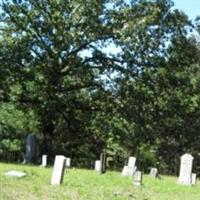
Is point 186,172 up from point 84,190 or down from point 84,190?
up

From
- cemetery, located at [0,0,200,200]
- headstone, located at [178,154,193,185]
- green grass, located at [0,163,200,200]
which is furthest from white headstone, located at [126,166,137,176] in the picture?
cemetery, located at [0,0,200,200]

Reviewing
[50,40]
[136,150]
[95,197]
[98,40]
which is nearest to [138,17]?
[98,40]

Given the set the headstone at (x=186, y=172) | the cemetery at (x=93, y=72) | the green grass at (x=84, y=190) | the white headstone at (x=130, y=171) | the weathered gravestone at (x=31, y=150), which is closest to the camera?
the green grass at (x=84, y=190)

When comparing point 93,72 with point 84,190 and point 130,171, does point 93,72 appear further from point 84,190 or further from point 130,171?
point 84,190

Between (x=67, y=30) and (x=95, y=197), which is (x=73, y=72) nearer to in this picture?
(x=67, y=30)

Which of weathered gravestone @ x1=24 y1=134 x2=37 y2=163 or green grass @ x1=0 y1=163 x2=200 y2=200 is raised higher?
weathered gravestone @ x1=24 y1=134 x2=37 y2=163

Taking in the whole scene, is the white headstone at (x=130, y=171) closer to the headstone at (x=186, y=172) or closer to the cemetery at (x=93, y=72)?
the headstone at (x=186, y=172)

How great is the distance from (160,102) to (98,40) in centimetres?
514

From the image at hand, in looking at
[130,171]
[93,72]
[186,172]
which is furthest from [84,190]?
[93,72]

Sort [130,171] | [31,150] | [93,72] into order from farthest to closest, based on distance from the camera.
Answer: [93,72]
[31,150]
[130,171]

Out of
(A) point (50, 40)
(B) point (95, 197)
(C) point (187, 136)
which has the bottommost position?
(B) point (95, 197)

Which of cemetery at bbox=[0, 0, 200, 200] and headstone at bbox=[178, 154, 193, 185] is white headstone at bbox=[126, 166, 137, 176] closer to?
headstone at bbox=[178, 154, 193, 185]

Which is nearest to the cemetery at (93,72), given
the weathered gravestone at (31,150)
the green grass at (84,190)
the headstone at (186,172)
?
the weathered gravestone at (31,150)

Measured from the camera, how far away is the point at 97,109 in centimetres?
4141
